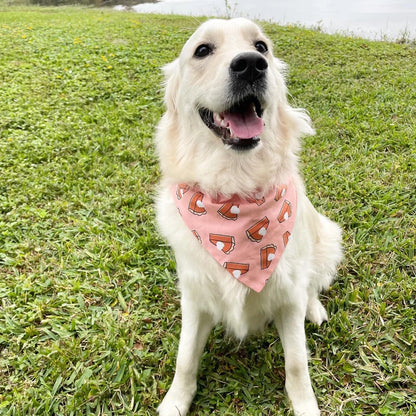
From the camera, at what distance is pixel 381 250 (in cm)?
289

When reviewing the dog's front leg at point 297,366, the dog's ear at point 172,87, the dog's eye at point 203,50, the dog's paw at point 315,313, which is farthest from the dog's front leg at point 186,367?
the dog's eye at point 203,50

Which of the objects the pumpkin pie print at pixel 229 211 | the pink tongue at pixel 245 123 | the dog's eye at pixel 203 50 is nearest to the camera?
the pink tongue at pixel 245 123

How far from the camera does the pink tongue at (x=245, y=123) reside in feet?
6.08

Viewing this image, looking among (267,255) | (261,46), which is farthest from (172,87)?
(267,255)

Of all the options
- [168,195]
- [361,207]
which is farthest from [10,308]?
[361,207]

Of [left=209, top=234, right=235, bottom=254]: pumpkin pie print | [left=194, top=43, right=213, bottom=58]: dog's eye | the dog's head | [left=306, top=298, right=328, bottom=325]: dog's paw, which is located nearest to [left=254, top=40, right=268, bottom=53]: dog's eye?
the dog's head

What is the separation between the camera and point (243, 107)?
74.6 inches

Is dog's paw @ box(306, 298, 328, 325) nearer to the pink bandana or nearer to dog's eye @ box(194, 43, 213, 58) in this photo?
the pink bandana

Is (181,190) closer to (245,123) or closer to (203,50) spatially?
(245,123)

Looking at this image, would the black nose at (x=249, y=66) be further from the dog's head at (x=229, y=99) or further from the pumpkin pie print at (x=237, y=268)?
the pumpkin pie print at (x=237, y=268)

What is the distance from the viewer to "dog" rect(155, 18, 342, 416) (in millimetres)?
1885

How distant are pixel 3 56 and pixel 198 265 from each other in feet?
22.8

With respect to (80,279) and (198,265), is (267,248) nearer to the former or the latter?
(198,265)

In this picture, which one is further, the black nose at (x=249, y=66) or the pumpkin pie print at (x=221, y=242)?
the pumpkin pie print at (x=221, y=242)
